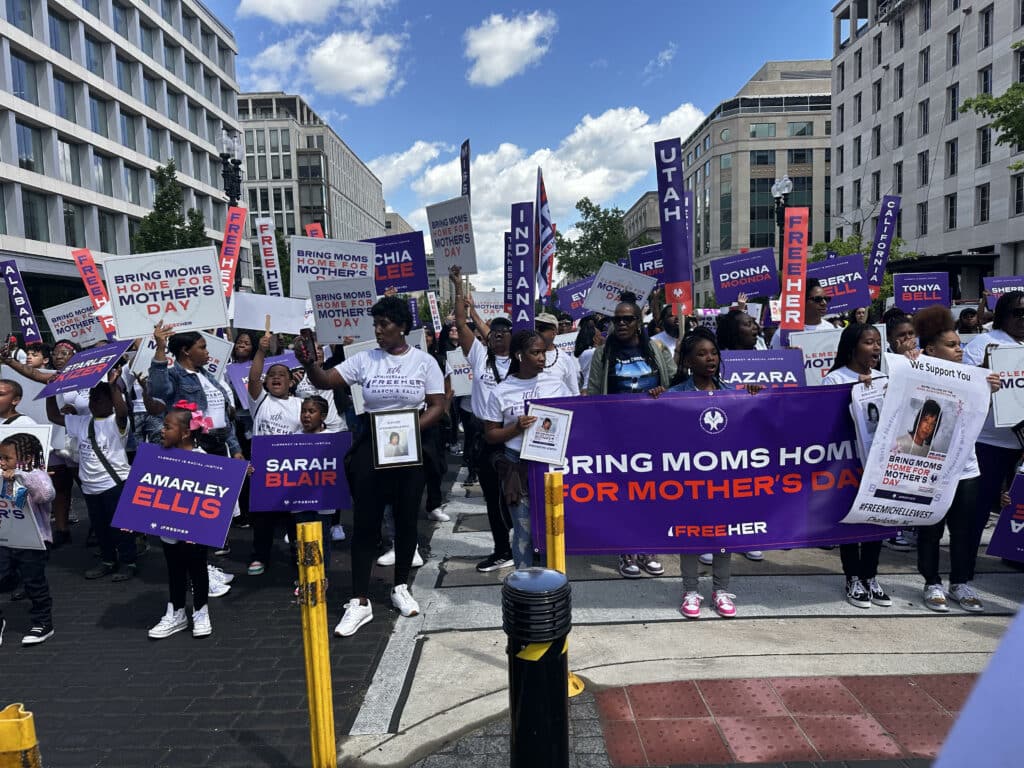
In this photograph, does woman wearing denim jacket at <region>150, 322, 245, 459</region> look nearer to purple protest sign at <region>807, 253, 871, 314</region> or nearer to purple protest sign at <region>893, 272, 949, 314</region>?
purple protest sign at <region>807, 253, 871, 314</region>

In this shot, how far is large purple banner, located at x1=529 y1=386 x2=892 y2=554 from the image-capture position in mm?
4562

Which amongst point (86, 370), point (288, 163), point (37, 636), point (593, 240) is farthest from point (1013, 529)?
point (288, 163)

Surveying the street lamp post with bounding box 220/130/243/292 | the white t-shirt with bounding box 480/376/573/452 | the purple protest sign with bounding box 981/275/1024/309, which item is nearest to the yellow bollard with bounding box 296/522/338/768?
the white t-shirt with bounding box 480/376/573/452

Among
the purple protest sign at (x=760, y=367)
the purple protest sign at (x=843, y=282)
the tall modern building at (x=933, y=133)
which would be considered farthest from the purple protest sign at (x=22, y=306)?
the tall modern building at (x=933, y=133)

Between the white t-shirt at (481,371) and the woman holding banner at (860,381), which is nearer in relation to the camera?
the woman holding banner at (860,381)

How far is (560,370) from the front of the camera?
497 cm

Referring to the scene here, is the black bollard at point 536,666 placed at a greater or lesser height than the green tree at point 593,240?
lesser

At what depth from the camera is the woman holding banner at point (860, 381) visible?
4.63 m

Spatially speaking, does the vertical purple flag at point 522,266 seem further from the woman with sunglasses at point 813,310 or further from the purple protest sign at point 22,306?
the purple protest sign at point 22,306

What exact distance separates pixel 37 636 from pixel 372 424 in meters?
2.68

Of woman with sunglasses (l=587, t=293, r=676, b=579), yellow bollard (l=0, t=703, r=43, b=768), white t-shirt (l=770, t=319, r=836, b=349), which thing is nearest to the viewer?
yellow bollard (l=0, t=703, r=43, b=768)

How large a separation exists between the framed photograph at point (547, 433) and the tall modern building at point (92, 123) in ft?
78.4

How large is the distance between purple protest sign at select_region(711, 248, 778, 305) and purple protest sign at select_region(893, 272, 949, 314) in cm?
316

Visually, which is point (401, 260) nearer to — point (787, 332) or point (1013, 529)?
point (787, 332)
